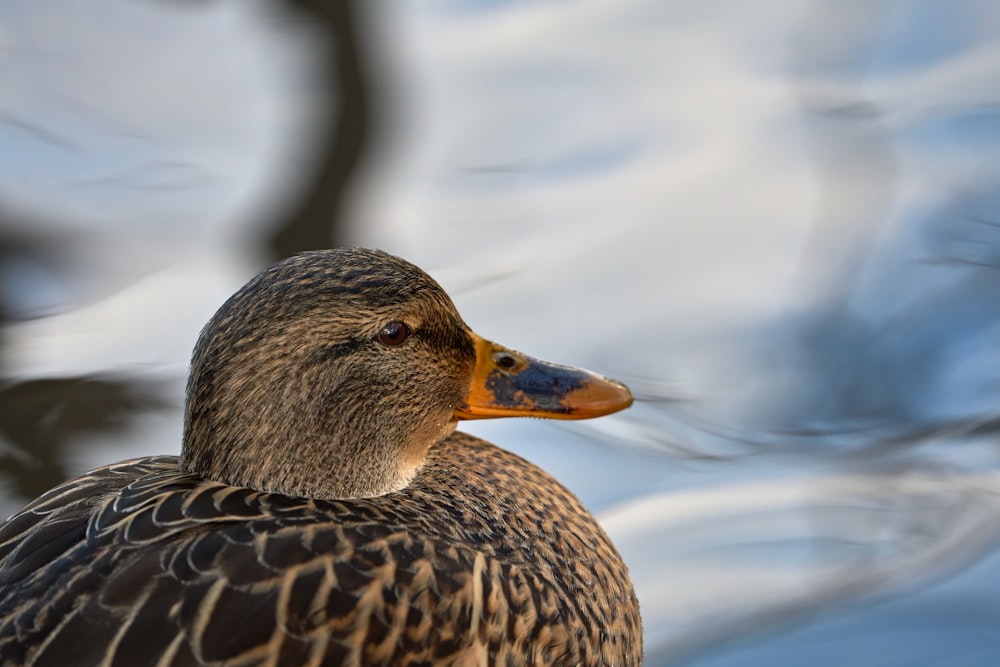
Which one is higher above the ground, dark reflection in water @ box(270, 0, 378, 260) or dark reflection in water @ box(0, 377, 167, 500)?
dark reflection in water @ box(270, 0, 378, 260)

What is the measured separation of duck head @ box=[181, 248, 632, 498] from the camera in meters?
3.17

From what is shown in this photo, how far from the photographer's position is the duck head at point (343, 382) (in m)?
3.17

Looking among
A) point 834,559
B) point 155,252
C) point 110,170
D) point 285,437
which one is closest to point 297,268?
point 285,437

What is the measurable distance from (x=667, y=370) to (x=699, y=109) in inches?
57.4

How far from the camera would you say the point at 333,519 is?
3016 millimetres

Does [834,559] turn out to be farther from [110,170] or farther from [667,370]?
[110,170]

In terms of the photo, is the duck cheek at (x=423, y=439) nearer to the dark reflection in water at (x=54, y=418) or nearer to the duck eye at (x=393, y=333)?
the duck eye at (x=393, y=333)

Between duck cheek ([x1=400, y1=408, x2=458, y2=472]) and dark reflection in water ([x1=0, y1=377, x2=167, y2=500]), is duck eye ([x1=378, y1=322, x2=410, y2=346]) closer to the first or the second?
duck cheek ([x1=400, y1=408, x2=458, y2=472])

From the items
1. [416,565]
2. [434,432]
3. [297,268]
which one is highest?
[297,268]

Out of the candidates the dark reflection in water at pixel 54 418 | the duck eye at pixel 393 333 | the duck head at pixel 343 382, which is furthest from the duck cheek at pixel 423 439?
the dark reflection in water at pixel 54 418

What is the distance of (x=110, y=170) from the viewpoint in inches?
229

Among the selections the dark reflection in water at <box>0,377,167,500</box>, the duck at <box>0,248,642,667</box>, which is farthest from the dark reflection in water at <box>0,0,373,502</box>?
the duck at <box>0,248,642,667</box>

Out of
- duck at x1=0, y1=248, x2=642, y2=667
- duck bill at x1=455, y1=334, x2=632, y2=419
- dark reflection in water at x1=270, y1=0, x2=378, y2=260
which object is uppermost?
dark reflection in water at x1=270, y1=0, x2=378, y2=260

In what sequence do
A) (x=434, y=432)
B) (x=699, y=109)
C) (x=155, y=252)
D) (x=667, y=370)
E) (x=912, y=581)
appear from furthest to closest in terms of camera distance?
1. (x=699, y=109)
2. (x=155, y=252)
3. (x=667, y=370)
4. (x=912, y=581)
5. (x=434, y=432)
